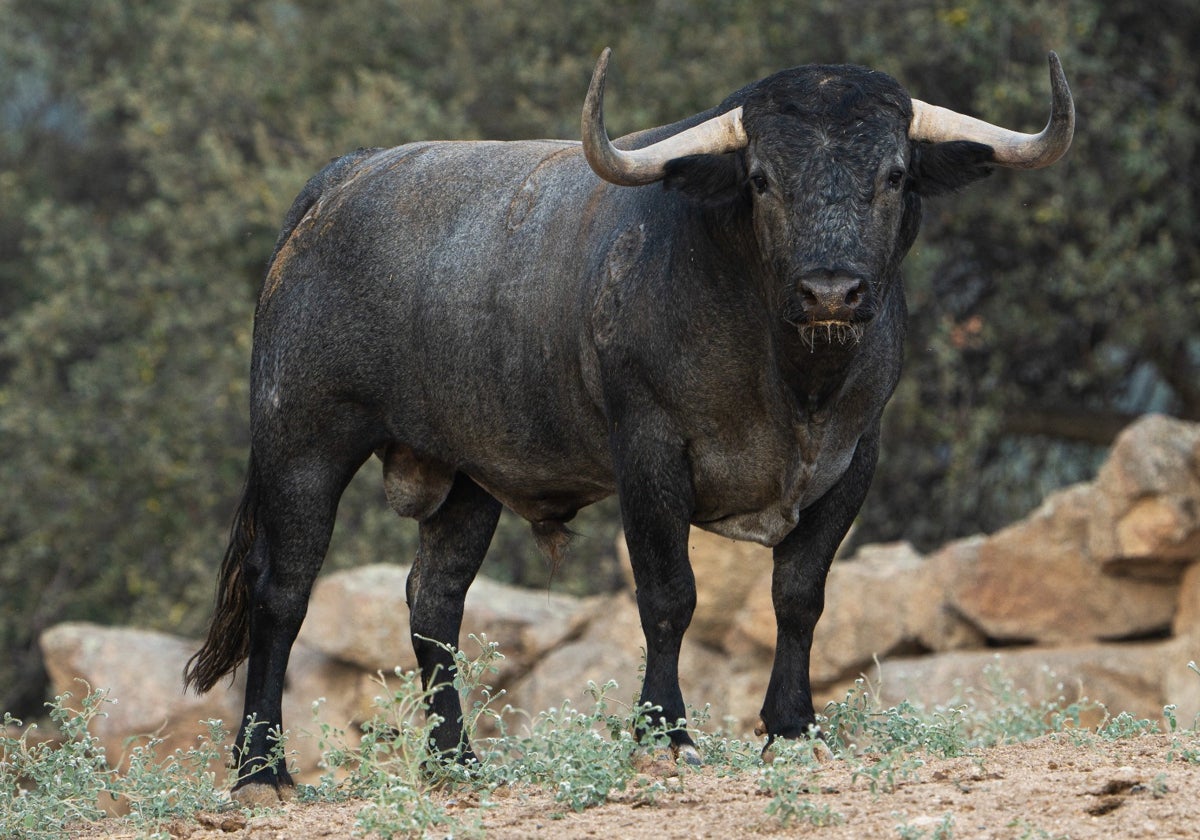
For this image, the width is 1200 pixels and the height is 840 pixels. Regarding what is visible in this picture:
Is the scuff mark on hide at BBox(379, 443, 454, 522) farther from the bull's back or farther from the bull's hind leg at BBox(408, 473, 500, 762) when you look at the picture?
the bull's back

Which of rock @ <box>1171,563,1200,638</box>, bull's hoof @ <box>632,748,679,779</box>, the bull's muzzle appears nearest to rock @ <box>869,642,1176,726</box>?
rock @ <box>1171,563,1200,638</box>

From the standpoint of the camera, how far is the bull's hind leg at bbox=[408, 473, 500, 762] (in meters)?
6.64

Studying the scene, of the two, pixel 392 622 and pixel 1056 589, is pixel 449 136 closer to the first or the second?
pixel 392 622

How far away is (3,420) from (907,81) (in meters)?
8.68

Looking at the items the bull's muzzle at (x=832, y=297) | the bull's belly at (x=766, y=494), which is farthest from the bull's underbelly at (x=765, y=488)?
the bull's muzzle at (x=832, y=297)

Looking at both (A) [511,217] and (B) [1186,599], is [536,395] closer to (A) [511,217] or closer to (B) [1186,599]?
(A) [511,217]

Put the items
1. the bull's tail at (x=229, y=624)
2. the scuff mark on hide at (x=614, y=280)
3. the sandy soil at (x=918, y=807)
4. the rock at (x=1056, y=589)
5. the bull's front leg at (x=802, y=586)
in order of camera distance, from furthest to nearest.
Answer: the rock at (x=1056, y=589)
the bull's tail at (x=229, y=624)
the bull's front leg at (x=802, y=586)
the scuff mark on hide at (x=614, y=280)
the sandy soil at (x=918, y=807)

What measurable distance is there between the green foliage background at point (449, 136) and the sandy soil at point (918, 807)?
9.03m

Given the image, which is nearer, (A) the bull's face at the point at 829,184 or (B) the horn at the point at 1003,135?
(A) the bull's face at the point at 829,184

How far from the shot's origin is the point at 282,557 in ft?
21.1

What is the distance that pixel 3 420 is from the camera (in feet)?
55.2

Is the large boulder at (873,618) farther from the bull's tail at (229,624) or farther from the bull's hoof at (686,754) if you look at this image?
the bull's hoof at (686,754)

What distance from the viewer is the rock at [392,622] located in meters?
13.2

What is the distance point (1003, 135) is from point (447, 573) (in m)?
2.58
